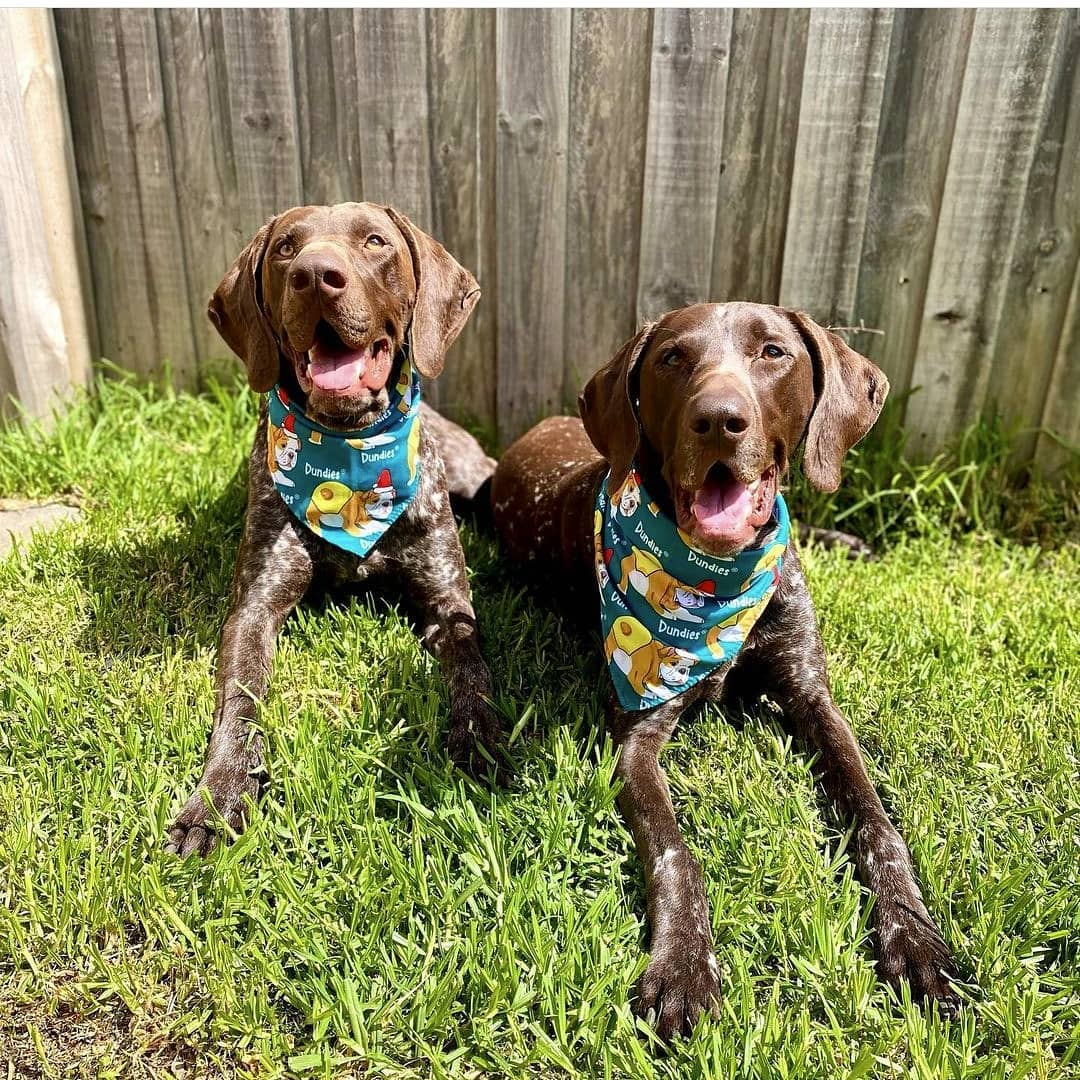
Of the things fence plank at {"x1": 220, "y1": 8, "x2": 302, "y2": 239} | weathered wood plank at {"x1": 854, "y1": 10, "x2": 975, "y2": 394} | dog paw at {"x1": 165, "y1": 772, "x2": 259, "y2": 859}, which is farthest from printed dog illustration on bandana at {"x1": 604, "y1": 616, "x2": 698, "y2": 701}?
fence plank at {"x1": 220, "y1": 8, "x2": 302, "y2": 239}

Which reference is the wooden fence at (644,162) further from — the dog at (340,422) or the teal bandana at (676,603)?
the teal bandana at (676,603)

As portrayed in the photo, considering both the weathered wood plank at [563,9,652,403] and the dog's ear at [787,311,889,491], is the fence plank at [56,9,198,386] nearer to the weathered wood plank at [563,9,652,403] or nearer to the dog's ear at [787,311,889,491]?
the weathered wood plank at [563,9,652,403]

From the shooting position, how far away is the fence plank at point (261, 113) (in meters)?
4.52

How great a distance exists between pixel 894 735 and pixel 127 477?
11.1 ft

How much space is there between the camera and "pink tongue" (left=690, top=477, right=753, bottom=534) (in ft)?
9.00

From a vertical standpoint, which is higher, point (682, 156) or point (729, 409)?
point (682, 156)

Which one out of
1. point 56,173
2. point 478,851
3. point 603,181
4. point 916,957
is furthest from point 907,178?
point 56,173

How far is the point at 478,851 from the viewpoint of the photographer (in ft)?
8.82

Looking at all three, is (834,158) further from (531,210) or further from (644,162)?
(531,210)


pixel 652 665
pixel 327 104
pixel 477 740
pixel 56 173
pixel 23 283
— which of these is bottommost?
pixel 477 740

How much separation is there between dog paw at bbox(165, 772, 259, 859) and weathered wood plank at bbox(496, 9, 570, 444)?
2.56m

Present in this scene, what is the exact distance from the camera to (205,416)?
5074 millimetres

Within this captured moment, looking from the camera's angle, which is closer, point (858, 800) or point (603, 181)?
point (858, 800)

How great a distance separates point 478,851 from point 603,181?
9.94ft
